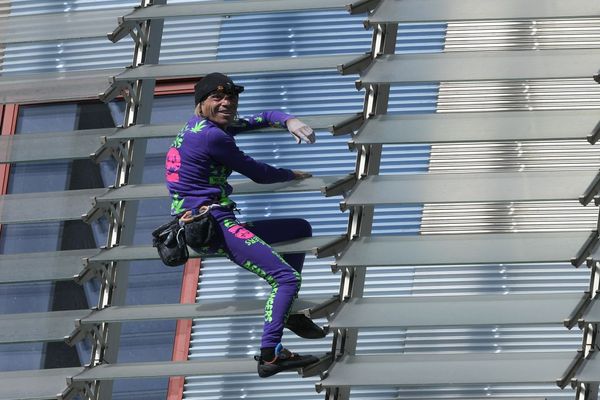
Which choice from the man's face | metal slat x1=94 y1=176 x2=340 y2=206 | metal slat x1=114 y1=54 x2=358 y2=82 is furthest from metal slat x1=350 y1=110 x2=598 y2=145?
the man's face

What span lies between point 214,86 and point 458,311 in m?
1.42

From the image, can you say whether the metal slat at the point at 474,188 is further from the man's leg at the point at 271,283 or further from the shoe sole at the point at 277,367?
the shoe sole at the point at 277,367

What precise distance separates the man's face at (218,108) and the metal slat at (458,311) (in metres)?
0.97

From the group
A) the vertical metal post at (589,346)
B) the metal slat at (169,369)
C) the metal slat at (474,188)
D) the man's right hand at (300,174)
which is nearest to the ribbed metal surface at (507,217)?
the metal slat at (474,188)

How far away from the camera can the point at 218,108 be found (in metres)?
6.84

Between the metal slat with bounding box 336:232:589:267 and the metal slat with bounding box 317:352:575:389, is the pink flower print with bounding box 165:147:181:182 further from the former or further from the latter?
the metal slat with bounding box 317:352:575:389

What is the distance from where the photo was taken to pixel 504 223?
7.48m

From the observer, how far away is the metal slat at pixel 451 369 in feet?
22.1

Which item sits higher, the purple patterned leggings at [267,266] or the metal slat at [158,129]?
the metal slat at [158,129]

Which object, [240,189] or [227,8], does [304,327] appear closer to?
[240,189]

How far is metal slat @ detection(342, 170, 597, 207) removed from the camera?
6.96 m

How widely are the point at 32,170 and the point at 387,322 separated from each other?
2455 mm

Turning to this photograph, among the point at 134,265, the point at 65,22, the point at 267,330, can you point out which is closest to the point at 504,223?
the point at 267,330

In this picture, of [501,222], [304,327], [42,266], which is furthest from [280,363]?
[42,266]
